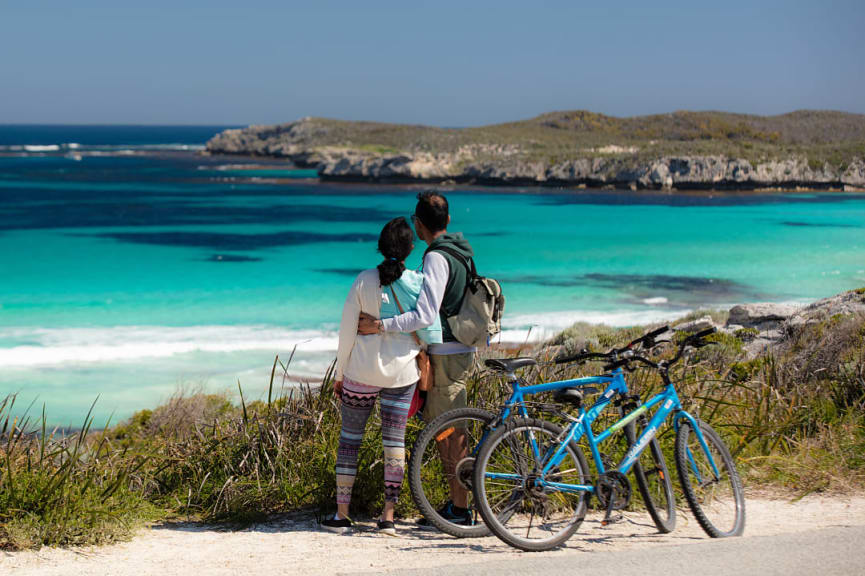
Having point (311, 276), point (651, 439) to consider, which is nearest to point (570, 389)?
point (651, 439)

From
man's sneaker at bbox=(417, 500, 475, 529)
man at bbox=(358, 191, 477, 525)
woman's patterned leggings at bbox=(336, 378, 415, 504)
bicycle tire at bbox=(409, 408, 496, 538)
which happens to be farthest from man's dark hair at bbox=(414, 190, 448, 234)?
man's sneaker at bbox=(417, 500, 475, 529)

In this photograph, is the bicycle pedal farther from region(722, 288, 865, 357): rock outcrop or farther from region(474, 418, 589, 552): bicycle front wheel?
region(722, 288, 865, 357): rock outcrop

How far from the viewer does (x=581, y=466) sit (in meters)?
4.02

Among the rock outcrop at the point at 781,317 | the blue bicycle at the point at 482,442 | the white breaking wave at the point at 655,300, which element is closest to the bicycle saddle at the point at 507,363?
the blue bicycle at the point at 482,442

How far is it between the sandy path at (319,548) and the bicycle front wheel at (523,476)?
0.39 feet

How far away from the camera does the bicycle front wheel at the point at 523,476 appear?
3936 mm

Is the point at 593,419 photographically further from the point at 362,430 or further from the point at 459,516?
the point at 362,430

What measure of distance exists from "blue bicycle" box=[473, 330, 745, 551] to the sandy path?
0.14 m

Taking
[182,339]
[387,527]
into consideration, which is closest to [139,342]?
[182,339]

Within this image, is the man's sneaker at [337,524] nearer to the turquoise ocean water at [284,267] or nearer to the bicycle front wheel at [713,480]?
the bicycle front wheel at [713,480]

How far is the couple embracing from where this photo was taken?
412 cm

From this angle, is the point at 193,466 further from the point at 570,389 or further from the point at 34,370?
the point at 34,370

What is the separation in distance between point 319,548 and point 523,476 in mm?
1117

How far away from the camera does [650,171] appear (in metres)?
66.6
